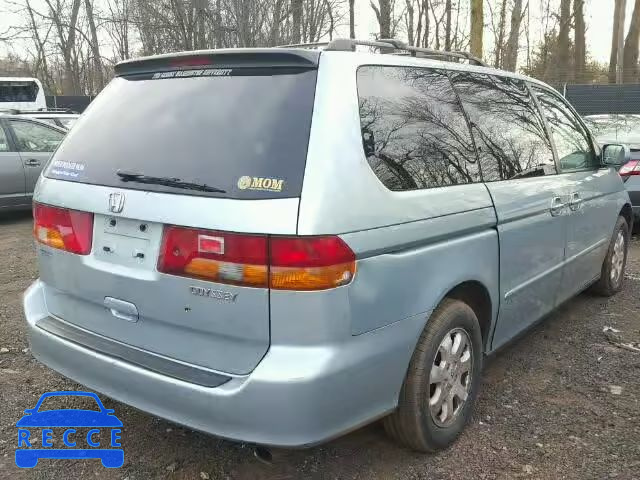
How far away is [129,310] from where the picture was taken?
239 centimetres

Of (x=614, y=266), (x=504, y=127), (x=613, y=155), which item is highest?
(x=504, y=127)

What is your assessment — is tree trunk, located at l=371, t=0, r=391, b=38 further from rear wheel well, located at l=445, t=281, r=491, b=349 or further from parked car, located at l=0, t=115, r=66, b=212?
rear wheel well, located at l=445, t=281, r=491, b=349

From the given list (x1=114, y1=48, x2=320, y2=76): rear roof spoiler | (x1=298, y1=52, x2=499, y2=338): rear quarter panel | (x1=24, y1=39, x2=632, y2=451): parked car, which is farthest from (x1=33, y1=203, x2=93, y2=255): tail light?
(x1=298, y1=52, x2=499, y2=338): rear quarter panel

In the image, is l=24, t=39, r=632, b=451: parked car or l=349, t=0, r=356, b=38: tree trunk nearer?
l=24, t=39, r=632, b=451: parked car

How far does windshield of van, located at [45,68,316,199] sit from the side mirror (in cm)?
312

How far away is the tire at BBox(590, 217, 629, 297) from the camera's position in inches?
195

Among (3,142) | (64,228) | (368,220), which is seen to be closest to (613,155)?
(368,220)

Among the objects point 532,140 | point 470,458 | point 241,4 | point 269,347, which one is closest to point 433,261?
point 269,347

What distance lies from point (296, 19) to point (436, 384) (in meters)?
16.6

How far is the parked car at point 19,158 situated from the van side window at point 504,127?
22.6 feet

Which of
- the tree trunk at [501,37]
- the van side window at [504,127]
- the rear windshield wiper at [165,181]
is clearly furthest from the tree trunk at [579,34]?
the rear windshield wiper at [165,181]

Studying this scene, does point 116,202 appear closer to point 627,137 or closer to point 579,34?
point 627,137

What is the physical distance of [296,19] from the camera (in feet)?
57.8

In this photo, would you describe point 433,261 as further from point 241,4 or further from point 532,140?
point 241,4
